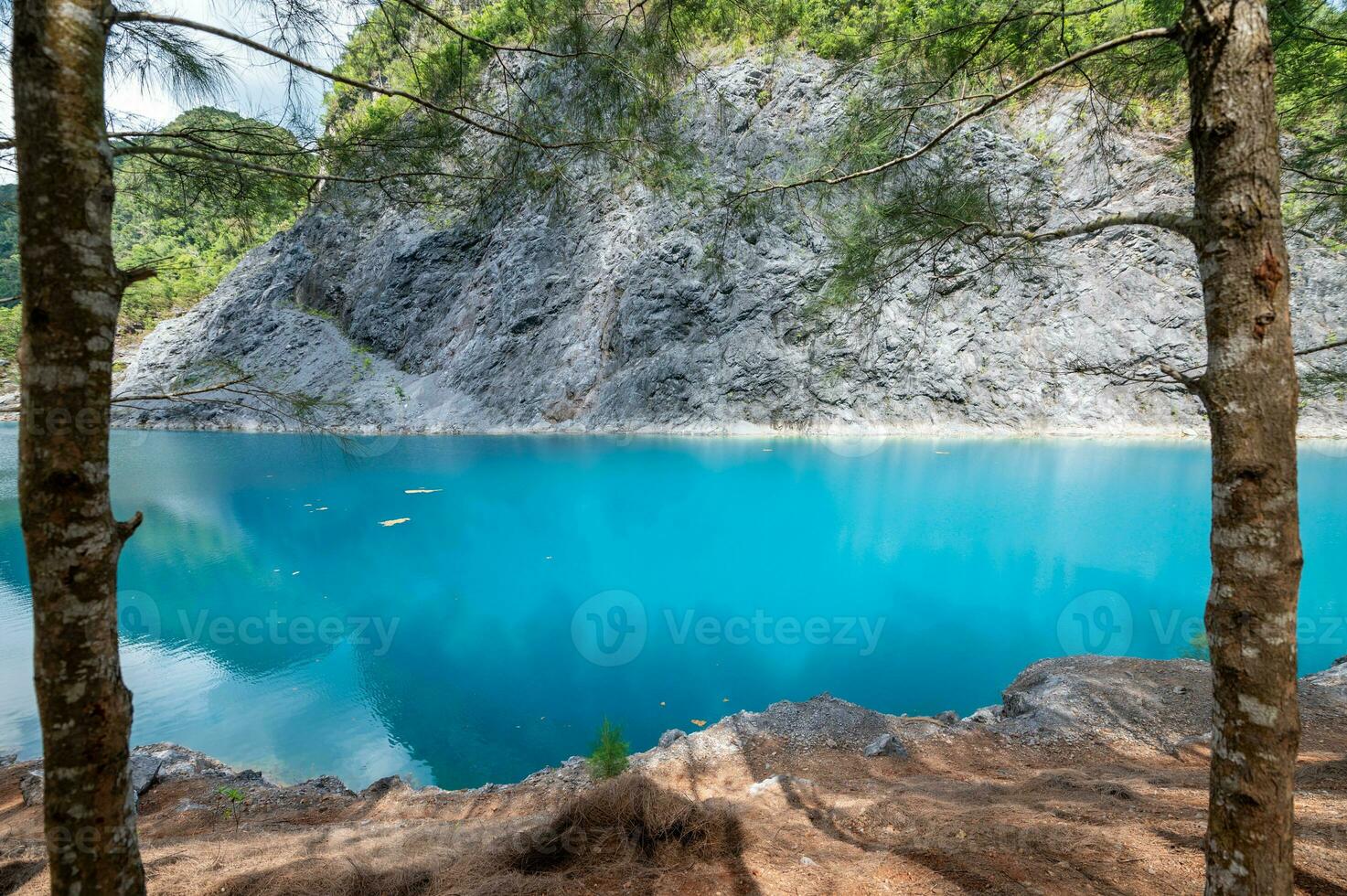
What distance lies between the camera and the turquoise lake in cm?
590

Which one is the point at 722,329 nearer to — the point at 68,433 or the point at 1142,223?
the point at 1142,223

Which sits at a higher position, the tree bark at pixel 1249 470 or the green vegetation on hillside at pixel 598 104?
the green vegetation on hillside at pixel 598 104

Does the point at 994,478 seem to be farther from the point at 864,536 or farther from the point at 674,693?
the point at 674,693

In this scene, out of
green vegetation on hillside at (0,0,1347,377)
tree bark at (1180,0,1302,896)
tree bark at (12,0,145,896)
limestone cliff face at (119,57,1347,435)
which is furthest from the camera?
limestone cliff face at (119,57,1347,435)

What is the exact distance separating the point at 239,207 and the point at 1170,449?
2758 cm

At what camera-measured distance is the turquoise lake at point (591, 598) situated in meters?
5.90

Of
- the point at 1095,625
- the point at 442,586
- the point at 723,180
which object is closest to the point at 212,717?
the point at 442,586

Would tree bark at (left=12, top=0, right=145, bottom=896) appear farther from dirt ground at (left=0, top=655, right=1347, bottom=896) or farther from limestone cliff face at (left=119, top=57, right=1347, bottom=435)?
limestone cliff face at (left=119, top=57, right=1347, bottom=435)

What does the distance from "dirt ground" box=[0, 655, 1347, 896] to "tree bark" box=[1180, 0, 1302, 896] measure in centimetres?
→ 88

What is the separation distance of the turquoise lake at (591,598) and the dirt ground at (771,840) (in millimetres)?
1715
